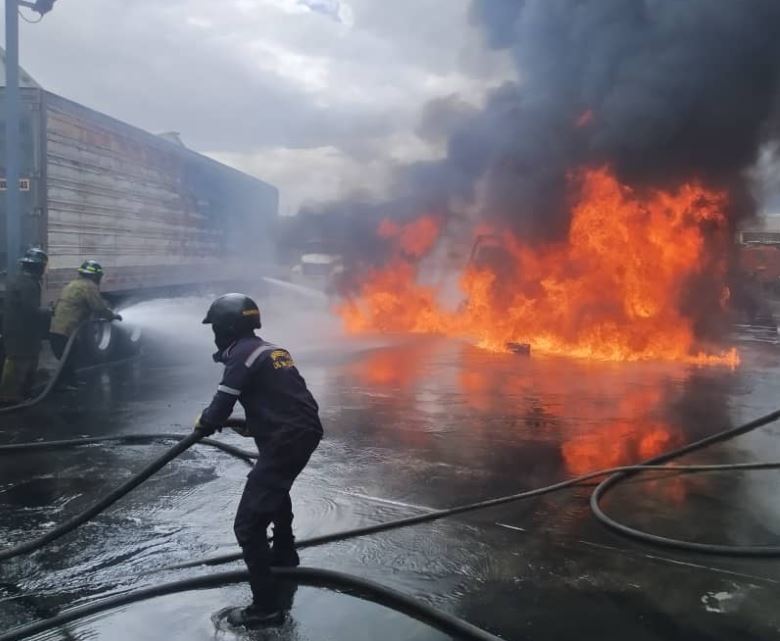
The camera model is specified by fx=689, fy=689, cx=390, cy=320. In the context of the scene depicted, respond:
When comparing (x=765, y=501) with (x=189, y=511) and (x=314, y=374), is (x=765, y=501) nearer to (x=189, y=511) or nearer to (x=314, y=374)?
(x=189, y=511)

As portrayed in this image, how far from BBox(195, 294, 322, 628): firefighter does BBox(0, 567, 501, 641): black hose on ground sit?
20cm

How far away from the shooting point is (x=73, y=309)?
900 cm

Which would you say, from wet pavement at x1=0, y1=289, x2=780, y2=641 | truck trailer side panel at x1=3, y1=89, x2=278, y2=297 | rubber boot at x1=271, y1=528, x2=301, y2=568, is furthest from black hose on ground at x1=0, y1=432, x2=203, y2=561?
truck trailer side panel at x1=3, y1=89, x2=278, y2=297

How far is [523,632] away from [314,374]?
7343 millimetres

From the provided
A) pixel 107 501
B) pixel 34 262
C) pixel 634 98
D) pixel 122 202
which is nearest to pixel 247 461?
pixel 107 501

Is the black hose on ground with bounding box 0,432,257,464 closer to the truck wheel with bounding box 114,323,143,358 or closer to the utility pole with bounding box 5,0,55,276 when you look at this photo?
the utility pole with bounding box 5,0,55,276

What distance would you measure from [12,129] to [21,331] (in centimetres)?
320

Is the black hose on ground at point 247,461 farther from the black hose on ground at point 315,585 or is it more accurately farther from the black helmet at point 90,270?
the black helmet at point 90,270

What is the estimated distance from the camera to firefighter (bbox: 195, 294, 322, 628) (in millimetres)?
3285

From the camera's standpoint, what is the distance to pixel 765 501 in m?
4.88

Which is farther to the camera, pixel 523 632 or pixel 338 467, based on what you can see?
pixel 338 467

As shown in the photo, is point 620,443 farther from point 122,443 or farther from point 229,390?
point 122,443

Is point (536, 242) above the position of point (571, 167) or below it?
below

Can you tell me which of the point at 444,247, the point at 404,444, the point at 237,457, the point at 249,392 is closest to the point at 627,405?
the point at 404,444
